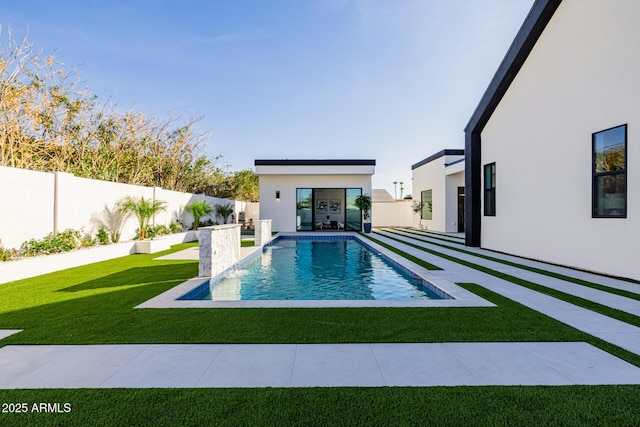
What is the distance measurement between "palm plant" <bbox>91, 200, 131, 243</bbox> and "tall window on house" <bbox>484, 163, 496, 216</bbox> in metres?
12.1

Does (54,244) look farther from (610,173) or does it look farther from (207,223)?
(610,173)

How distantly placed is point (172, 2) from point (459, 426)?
13588mm

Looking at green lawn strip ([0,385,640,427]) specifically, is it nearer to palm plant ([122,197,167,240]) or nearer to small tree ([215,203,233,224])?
palm plant ([122,197,167,240])

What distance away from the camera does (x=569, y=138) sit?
7141mm

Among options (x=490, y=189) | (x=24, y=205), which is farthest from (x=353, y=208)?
(x=24, y=205)

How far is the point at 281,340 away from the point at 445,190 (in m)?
15.6

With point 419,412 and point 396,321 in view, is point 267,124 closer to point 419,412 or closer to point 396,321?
point 396,321

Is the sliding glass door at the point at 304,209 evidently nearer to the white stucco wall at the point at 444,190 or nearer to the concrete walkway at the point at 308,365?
the white stucco wall at the point at 444,190

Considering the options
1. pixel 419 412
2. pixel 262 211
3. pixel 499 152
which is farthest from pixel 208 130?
pixel 419 412

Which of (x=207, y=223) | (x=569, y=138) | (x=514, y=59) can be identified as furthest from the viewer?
(x=207, y=223)

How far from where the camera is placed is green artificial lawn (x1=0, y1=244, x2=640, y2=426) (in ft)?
6.48

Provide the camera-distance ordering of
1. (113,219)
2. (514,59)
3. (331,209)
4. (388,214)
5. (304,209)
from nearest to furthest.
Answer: (514,59) < (113,219) < (304,209) < (331,209) < (388,214)

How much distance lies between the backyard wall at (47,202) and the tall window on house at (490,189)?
12.1 metres

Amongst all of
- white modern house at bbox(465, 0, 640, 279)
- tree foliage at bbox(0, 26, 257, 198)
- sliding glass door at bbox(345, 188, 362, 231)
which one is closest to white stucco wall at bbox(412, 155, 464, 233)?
sliding glass door at bbox(345, 188, 362, 231)
